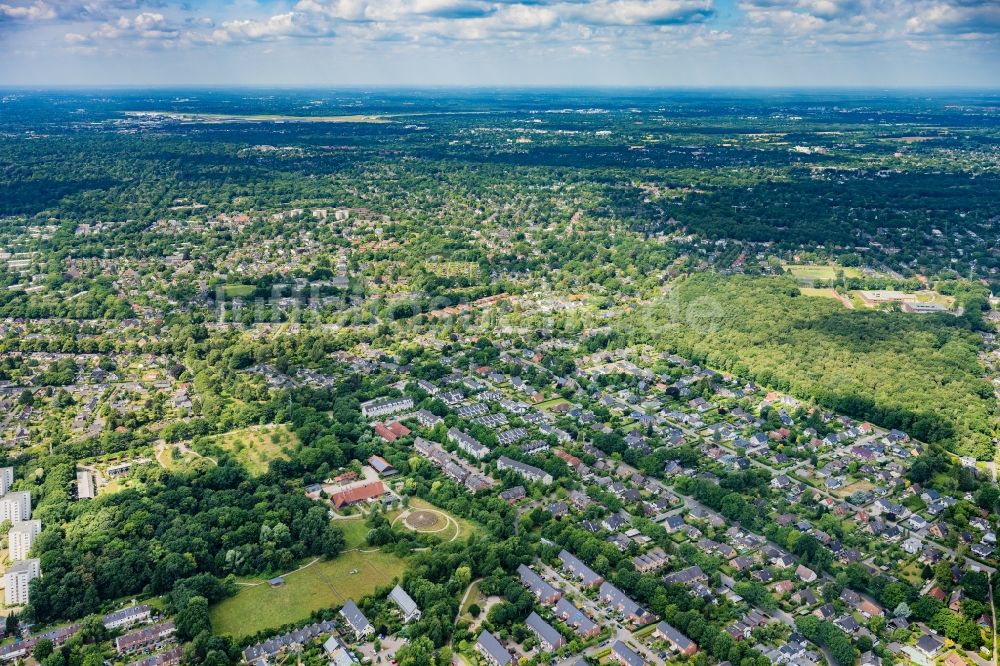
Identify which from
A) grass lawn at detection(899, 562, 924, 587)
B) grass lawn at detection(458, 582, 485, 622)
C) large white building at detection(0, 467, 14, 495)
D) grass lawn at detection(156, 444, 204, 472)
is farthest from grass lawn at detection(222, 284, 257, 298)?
grass lawn at detection(899, 562, 924, 587)

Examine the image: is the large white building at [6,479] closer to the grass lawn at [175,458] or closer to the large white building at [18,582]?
the grass lawn at [175,458]

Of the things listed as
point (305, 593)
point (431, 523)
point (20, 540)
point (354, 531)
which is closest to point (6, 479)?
point (20, 540)

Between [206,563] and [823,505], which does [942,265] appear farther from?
[206,563]

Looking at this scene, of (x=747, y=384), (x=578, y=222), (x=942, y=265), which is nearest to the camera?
→ (x=747, y=384)

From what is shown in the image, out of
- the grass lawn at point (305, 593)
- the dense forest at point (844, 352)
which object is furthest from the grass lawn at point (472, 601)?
the dense forest at point (844, 352)

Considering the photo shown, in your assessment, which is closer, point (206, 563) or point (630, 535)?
point (206, 563)

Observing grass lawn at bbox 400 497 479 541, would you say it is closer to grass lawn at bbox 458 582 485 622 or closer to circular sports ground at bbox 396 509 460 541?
circular sports ground at bbox 396 509 460 541

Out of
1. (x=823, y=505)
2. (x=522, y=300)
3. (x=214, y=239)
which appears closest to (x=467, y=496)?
(x=823, y=505)
